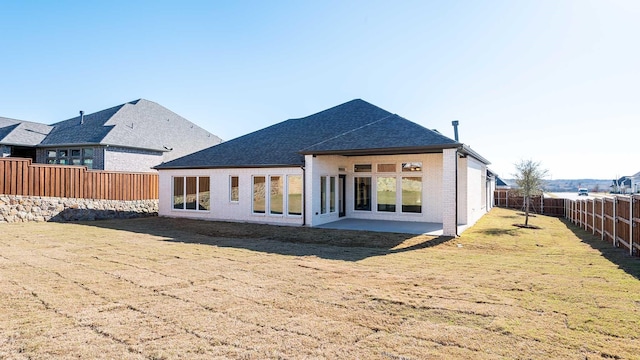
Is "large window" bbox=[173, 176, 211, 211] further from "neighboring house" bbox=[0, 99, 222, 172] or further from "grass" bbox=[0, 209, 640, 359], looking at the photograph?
"grass" bbox=[0, 209, 640, 359]

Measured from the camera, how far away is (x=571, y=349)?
3562 millimetres

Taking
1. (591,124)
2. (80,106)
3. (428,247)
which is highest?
(80,106)

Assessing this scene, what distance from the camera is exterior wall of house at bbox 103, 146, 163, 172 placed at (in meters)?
20.7

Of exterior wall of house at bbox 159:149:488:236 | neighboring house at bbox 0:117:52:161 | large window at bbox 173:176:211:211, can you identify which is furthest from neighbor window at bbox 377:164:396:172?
neighboring house at bbox 0:117:52:161

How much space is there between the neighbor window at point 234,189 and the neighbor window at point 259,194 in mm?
911

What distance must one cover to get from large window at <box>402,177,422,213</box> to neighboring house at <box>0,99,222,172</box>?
14.7 meters

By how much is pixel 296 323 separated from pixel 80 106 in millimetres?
28000

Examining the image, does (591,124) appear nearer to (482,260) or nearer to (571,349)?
(482,260)

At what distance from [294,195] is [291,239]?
354 cm

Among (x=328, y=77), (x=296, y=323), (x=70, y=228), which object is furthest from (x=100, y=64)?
(x=296, y=323)

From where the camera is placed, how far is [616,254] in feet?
29.6

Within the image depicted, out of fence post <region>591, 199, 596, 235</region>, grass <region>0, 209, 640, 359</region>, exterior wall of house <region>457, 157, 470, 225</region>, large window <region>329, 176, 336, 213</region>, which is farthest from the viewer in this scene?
large window <region>329, 176, 336, 213</region>

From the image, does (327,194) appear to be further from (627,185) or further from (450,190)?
(627,185)

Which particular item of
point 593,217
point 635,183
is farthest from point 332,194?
point 635,183
